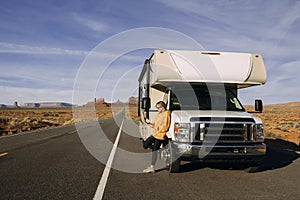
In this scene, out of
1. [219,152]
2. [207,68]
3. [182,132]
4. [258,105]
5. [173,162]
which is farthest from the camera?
[258,105]

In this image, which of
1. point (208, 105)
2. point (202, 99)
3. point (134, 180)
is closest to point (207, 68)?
point (202, 99)

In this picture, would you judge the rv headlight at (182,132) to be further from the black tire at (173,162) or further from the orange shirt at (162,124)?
the orange shirt at (162,124)

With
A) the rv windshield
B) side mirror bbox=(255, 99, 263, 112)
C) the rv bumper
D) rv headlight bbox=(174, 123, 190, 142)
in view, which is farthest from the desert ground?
rv headlight bbox=(174, 123, 190, 142)

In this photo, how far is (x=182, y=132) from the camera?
727 centimetres

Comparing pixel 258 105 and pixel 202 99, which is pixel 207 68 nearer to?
pixel 202 99

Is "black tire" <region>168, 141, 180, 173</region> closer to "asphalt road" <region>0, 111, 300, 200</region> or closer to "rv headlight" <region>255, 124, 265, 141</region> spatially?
"asphalt road" <region>0, 111, 300, 200</region>

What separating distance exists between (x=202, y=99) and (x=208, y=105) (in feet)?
0.81

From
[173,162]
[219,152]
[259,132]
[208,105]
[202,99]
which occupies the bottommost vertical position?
[173,162]

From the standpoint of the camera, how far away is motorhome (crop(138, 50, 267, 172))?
7.18 meters

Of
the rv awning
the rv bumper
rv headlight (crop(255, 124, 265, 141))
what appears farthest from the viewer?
the rv awning

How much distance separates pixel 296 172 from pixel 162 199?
177 inches

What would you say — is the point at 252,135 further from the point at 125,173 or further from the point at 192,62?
the point at 125,173

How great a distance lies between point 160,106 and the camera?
25.7ft

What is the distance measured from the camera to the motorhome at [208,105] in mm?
7176
